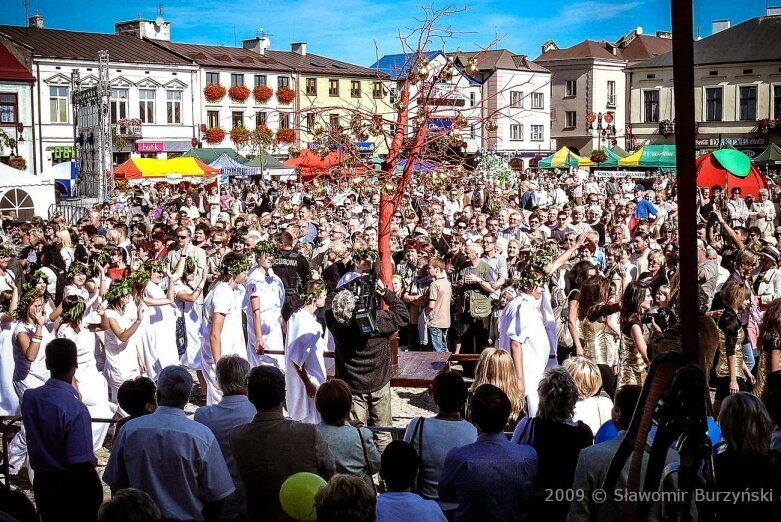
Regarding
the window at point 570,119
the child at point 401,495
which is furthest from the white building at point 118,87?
the child at point 401,495

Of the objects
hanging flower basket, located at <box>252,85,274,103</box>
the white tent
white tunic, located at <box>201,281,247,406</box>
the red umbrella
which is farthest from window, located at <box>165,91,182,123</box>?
white tunic, located at <box>201,281,247,406</box>

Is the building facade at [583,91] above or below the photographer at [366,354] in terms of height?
above

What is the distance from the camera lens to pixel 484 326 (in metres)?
10.8

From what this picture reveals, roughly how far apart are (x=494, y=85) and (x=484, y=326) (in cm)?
4628

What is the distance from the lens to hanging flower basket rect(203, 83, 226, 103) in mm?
50438

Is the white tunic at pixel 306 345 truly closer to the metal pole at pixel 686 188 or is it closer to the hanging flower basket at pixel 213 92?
the metal pole at pixel 686 188

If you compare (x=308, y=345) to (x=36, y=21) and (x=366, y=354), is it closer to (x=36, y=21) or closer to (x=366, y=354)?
(x=366, y=354)

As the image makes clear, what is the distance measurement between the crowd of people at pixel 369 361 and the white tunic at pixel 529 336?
0.02 m

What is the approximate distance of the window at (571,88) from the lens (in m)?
65.6

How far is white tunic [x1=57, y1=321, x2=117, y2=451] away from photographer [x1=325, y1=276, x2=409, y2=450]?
214 cm

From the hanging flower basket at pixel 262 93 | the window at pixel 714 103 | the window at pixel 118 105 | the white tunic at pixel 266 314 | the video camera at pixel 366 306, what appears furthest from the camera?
the hanging flower basket at pixel 262 93

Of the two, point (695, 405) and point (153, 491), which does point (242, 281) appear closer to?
point (153, 491)

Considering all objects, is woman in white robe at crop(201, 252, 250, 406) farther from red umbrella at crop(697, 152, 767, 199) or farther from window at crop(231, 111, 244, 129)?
window at crop(231, 111, 244, 129)

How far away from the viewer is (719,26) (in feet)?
10.6
